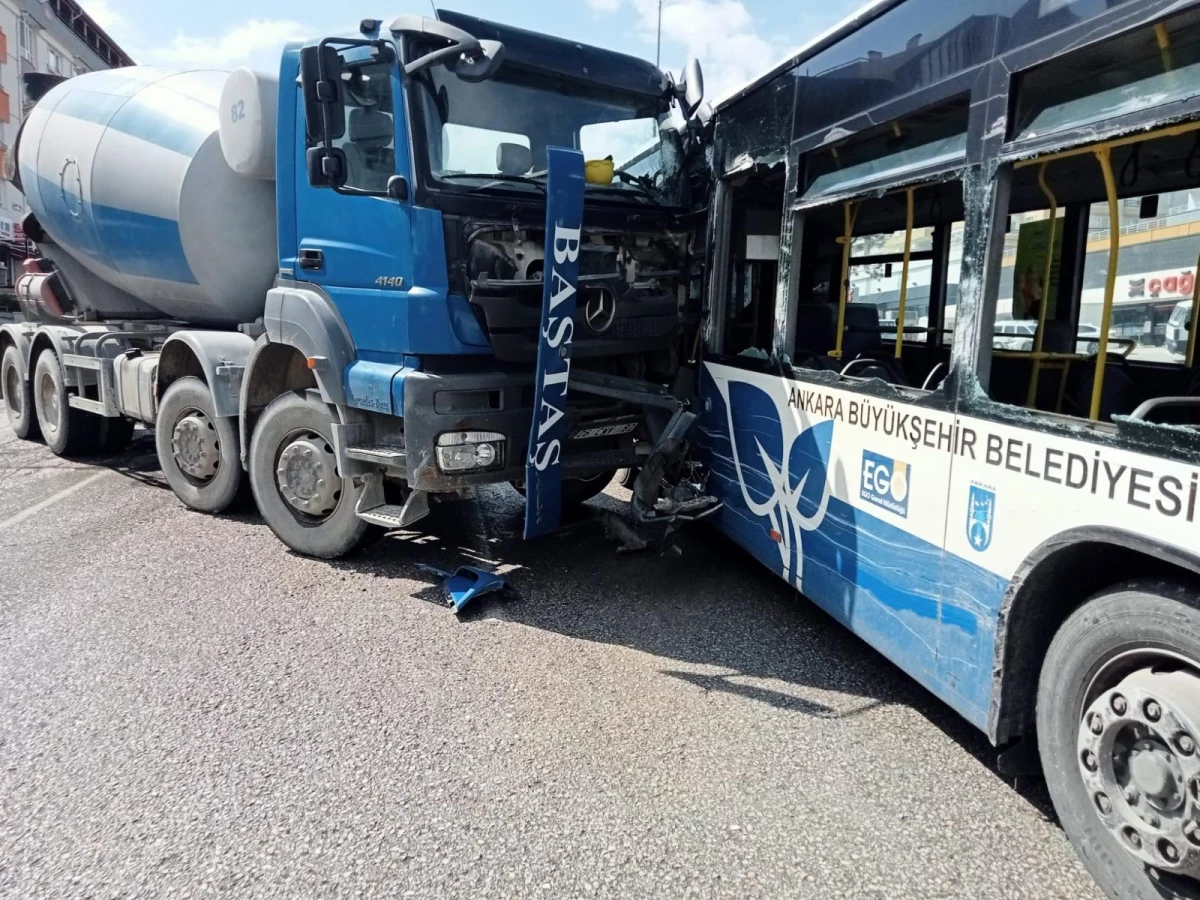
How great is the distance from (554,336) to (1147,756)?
122 inches

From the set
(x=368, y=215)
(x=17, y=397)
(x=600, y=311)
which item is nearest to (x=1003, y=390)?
(x=600, y=311)

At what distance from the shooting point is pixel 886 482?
11.2ft

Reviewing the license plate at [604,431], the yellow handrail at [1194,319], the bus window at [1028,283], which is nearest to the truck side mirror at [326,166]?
the license plate at [604,431]

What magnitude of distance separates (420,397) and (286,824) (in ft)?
7.66

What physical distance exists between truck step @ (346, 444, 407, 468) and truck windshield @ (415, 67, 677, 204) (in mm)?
1506

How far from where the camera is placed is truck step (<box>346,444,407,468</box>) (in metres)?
4.79

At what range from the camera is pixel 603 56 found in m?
5.15

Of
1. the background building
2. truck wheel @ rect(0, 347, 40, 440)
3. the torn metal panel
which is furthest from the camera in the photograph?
the background building

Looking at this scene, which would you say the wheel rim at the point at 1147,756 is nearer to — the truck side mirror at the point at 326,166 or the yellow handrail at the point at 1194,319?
the yellow handrail at the point at 1194,319

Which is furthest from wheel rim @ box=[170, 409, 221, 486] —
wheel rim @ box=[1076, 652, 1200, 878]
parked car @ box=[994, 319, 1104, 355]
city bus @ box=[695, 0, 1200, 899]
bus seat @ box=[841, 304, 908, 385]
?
wheel rim @ box=[1076, 652, 1200, 878]

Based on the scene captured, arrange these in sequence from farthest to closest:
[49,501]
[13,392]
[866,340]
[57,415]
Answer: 1. [13,392]
2. [57,415]
3. [49,501]
4. [866,340]

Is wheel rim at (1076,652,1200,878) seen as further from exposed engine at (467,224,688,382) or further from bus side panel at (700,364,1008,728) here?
exposed engine at (467,224,688,382)

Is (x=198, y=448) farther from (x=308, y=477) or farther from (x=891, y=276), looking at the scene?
(x=891, y=276)

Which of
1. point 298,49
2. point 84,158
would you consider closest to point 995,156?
point 298,49
